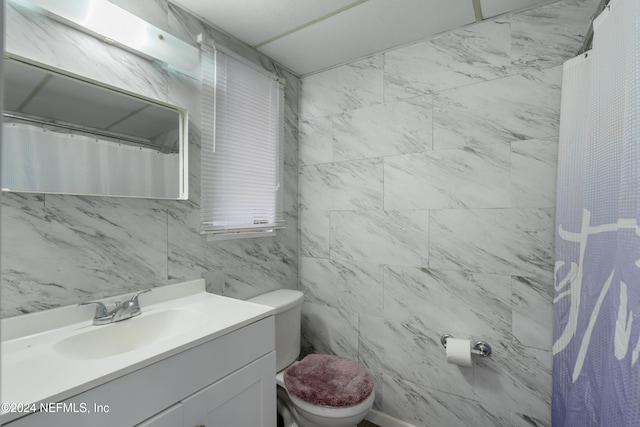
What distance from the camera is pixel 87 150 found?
127cm

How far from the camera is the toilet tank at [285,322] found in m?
1.81

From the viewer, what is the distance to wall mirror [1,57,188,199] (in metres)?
1.12

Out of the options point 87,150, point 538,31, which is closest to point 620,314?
point 538,31

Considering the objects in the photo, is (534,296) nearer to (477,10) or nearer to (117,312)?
(477,10)

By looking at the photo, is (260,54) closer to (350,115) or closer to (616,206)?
(350,115)

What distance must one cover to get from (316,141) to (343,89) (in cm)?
37

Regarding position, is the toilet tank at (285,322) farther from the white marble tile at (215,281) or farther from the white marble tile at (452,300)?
the white marble tile at (452,300)

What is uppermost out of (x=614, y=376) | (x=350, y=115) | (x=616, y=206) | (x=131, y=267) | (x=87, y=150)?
(x=350, y=115)

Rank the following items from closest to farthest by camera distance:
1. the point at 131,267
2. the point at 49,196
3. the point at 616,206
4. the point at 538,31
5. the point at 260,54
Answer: the point at 616,206
the point at 49,196
the point at 131,267
the point at 538,31
the point at 260,54

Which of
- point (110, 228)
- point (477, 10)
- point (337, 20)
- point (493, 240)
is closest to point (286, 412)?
point (110, 228)

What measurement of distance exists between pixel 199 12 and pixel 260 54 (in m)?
0.47

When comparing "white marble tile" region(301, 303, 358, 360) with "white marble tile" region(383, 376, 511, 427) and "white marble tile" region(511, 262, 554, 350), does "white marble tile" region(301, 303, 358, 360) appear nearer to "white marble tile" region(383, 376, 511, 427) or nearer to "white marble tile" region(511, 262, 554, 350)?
"white marble tile" region(383, 376, 511, 427)

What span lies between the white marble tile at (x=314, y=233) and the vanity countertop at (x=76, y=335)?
2.69 ft

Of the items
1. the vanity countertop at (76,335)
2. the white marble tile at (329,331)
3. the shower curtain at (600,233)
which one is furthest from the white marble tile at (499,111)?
the vanity countertop at (76,335)
